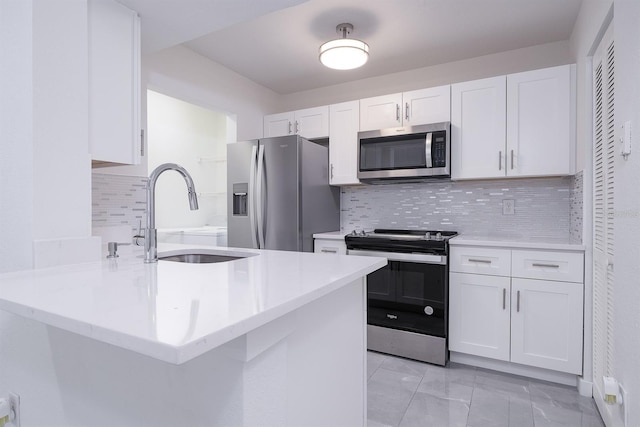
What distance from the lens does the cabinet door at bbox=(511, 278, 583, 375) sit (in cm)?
218

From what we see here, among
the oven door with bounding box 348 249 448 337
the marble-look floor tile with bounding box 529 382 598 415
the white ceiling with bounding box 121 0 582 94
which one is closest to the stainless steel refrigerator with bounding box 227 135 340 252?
the oven door with bounding box 348 249 448 337

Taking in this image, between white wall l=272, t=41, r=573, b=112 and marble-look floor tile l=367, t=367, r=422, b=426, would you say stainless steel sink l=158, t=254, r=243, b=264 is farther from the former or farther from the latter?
white wall l=272, t=41, r=573, b=112

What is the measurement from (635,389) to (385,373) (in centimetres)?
141

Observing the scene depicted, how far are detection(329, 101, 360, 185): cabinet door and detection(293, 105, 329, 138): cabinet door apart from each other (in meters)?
0.06

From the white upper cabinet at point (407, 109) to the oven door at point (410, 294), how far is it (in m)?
1.14

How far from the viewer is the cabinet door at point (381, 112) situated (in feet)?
9.95

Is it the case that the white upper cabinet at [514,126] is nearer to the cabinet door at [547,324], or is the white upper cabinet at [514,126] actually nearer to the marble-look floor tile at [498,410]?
the cabinet door at [547,324]

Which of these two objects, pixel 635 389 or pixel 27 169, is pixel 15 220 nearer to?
pixel 27 169

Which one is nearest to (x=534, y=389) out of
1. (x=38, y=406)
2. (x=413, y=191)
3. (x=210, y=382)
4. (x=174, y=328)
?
(x=413, y=191)

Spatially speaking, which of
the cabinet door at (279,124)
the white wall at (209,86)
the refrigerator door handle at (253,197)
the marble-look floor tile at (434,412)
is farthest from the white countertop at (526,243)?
the white wall at (209,86)

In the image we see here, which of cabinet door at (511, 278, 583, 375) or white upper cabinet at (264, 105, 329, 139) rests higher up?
white upper cabinet at (264, 105, 329, 139)

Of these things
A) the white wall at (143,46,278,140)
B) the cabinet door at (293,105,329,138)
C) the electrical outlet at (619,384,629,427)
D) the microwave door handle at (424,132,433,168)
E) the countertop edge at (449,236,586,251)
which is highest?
the white wall at (143,46,278,140)

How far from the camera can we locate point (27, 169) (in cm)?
127

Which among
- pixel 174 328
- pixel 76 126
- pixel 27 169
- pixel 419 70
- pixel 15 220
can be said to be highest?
pixel 419 70
